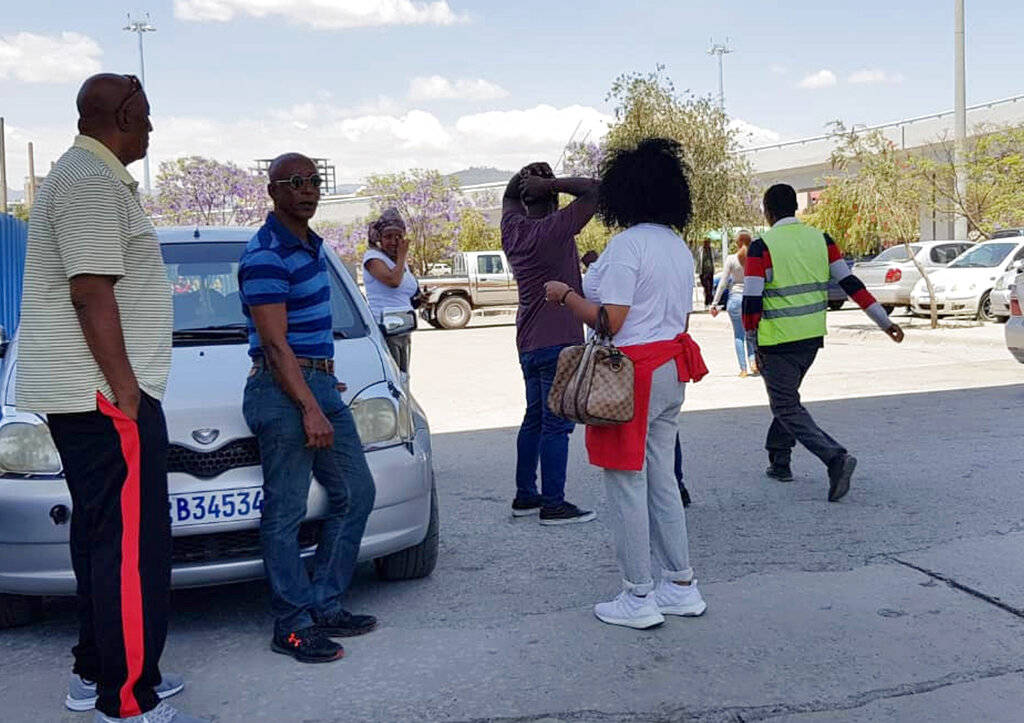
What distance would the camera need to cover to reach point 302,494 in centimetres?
432

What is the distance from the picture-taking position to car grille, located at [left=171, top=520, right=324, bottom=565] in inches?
173

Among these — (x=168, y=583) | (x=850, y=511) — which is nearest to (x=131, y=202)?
(x=168, y=583)

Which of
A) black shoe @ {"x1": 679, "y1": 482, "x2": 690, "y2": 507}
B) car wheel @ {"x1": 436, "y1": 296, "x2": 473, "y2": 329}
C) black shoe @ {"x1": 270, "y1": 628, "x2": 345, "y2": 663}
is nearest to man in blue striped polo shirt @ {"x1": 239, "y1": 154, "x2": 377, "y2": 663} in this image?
black shoe @ {"x1": 270, "y1": 628, "x2": 345, "y2": 663}

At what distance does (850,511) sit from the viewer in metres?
6.33

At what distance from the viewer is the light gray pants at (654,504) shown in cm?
447

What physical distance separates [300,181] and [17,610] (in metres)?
2.14

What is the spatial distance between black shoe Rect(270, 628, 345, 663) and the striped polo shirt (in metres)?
1.28

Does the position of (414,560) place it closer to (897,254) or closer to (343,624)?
(343,624)

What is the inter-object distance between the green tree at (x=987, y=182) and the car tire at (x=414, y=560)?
1861 centimetres

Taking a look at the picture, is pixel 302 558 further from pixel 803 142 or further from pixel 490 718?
pixel 803 142

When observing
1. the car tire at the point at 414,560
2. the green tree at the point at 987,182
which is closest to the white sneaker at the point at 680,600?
the car tire at the point at 414,560

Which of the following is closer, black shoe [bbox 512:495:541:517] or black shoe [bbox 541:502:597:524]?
black shoe [bbox 541:502:597:524]

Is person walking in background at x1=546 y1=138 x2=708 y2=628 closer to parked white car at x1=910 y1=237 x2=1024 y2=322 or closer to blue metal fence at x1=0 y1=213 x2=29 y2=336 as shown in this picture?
blue metal fence at x1=0 y1=213 x2=29 y2=336

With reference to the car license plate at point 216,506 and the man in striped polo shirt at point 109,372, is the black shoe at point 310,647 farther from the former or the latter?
the man in striped polo shirt at point 109,372
